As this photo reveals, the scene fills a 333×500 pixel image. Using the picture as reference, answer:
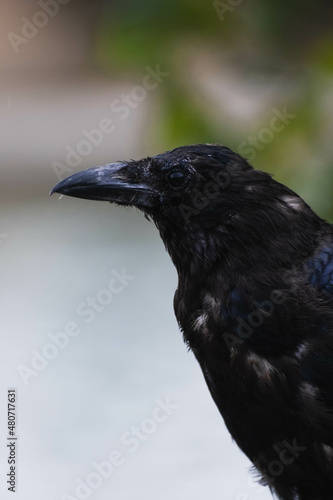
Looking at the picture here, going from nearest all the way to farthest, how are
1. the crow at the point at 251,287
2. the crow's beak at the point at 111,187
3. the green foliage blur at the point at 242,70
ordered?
the green foliage blur at the point at 242,70
the crow at the point at 251,287
the crow's beak at the point at 111,187

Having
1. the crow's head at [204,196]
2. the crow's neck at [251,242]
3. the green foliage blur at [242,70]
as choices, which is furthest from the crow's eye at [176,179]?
the green foliage blur at [242,70]

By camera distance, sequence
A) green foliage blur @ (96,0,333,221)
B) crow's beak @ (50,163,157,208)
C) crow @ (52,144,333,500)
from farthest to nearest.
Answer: crow's beak @ (50,163,157,208) < crow @ (52,144,333,500) < green foliage blur @ (96,0,333,221)

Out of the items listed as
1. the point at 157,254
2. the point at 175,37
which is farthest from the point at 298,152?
the point at 157,254

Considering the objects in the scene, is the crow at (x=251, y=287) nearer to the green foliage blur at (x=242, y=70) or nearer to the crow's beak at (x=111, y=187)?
the crow's beak at (x=111, y=187)

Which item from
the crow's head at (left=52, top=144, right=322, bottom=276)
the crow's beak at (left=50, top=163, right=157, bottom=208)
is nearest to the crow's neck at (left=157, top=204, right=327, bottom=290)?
the crow's head at (left=52, top=144, right=322, bottom=276)

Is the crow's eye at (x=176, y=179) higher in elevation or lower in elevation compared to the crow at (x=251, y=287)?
higher

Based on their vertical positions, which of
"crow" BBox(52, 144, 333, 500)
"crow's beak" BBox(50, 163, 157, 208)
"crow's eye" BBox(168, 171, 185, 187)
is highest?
"crow's beak" BBox(50, 163, 157, 208)

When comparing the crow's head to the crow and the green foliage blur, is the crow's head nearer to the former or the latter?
the crow

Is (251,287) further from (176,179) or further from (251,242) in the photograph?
(176,179)
